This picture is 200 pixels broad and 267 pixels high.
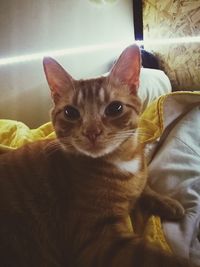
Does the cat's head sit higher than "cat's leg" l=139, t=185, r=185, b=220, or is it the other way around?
the cat's head

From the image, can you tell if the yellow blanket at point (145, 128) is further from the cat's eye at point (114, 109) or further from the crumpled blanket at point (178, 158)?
the cat's eye at point (114, 109)

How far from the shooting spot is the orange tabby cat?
70 cm

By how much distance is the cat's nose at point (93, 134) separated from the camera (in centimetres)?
72

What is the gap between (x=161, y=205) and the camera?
796mm

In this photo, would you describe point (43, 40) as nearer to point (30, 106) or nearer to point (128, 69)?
point (30, 106)

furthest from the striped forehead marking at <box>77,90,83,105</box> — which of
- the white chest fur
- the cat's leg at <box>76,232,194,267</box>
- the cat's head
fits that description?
the cat's leg at <box>76,232,194,267</box>

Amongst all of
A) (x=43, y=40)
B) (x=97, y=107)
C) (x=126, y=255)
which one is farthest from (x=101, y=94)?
(x=43, y=40)

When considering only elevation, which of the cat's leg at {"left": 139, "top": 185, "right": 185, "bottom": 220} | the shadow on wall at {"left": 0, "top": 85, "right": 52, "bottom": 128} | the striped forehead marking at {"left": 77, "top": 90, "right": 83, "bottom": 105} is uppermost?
the striped forehead marking at {"left": 77, "top": 90, "right": 83, "bottom": 105}

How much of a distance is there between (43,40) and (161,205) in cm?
86

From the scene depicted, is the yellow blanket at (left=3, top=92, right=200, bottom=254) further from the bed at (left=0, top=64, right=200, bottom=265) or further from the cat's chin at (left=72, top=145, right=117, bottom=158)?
the cat's chin at (left=72, top=145, right=117, bottom=158)

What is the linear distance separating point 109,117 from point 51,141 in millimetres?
183

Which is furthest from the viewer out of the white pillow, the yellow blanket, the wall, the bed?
the wall

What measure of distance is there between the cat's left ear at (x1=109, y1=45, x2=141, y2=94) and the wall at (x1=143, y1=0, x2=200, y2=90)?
83 centimetres

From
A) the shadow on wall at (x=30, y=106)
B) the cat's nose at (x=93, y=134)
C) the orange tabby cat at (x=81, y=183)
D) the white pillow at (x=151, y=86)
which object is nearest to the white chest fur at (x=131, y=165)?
the orange tabby cat at (x=81, y=183)
